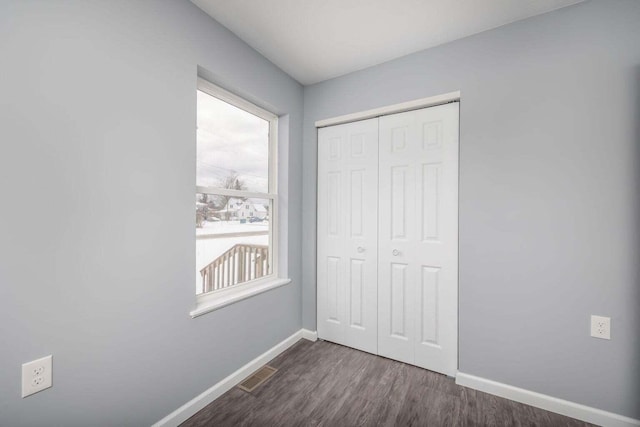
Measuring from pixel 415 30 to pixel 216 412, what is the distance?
9.45ft

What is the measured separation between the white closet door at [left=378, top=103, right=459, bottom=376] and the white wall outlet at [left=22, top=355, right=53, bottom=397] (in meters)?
2.07

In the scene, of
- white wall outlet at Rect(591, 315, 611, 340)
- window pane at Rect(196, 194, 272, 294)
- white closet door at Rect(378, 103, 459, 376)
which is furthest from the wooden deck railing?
white wall outlet at Rect(591, 315, 611, 340)

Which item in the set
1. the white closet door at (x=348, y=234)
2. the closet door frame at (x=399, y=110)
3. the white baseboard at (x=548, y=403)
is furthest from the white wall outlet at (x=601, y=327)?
the white closet door at (x=348, y=234)

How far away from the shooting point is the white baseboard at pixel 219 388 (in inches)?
62.6

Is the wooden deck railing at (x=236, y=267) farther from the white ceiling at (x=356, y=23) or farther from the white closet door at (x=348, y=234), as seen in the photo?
the white ceiling at (x=356, y=23)

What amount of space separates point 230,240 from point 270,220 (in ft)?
1.67

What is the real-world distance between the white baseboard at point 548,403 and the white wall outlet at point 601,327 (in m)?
0.44

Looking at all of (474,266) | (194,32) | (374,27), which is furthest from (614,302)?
(194,32)

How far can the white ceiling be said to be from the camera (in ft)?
5.61

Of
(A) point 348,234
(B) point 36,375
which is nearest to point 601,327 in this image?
(A) point 348,234

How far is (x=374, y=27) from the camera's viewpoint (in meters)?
1.92

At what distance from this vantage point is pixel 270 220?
101 inches

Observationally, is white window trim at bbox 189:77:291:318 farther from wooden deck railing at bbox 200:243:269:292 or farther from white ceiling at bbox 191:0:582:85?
white ceiling at bbox 191:0:582:85

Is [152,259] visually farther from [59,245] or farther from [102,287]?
[59,245]
